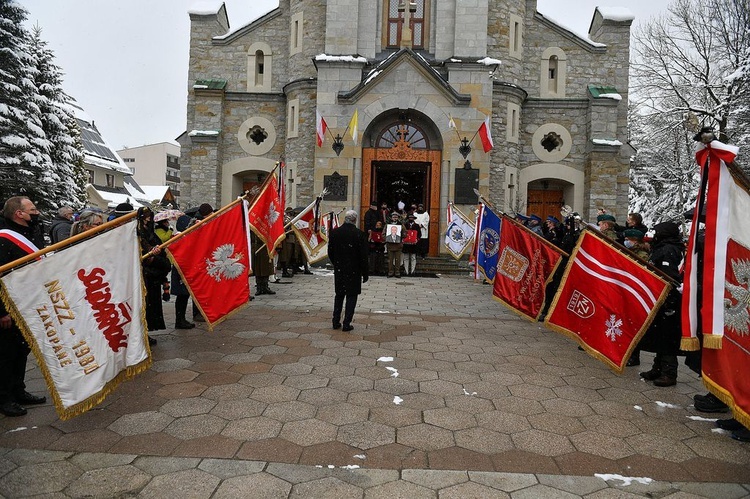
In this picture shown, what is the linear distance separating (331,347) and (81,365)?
3113 mm

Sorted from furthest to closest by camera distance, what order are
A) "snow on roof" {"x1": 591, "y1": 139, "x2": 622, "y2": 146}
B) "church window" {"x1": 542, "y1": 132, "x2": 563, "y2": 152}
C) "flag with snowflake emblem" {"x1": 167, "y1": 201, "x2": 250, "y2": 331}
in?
"church window" {"x1": 542, "y1": 132, "x2": 563, "y2": 152}
"snow on roof" {"x1": 591, "y1": 139, "x2": 622, "y2": 146}
"flag with snowflake emblem" {"x1": 167, "y1": 201, "x2": 250, "y2": 331}

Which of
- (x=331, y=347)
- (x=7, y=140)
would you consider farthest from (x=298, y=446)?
(x=7, y=140)

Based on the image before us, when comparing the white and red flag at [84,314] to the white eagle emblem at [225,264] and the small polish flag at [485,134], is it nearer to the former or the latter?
the white eagle emblem at [225,264]

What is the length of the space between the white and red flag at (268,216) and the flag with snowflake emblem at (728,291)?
5942 millimetres

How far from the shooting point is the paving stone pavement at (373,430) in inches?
124

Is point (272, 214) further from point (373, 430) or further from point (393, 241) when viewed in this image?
point (393, 241)

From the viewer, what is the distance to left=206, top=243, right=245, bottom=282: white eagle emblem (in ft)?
20.8

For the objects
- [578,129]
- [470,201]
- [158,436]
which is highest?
[578,129]

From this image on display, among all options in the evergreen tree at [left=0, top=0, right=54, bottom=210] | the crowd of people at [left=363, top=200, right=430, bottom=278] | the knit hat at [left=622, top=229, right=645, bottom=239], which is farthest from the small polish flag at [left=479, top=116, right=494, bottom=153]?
the evergreen tree at [left=0, top=0, right=54, bottom=210]

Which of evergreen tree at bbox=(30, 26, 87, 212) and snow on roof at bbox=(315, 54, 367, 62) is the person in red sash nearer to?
snow on roof at bbox=(315, 54, 367, 62)

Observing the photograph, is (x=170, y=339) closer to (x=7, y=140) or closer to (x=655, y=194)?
(x=7, y=140)

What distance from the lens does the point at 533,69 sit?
2058 centimetres

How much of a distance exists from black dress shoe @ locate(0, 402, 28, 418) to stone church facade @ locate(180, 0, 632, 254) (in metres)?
13.4

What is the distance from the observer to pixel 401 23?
19266 millimetres
